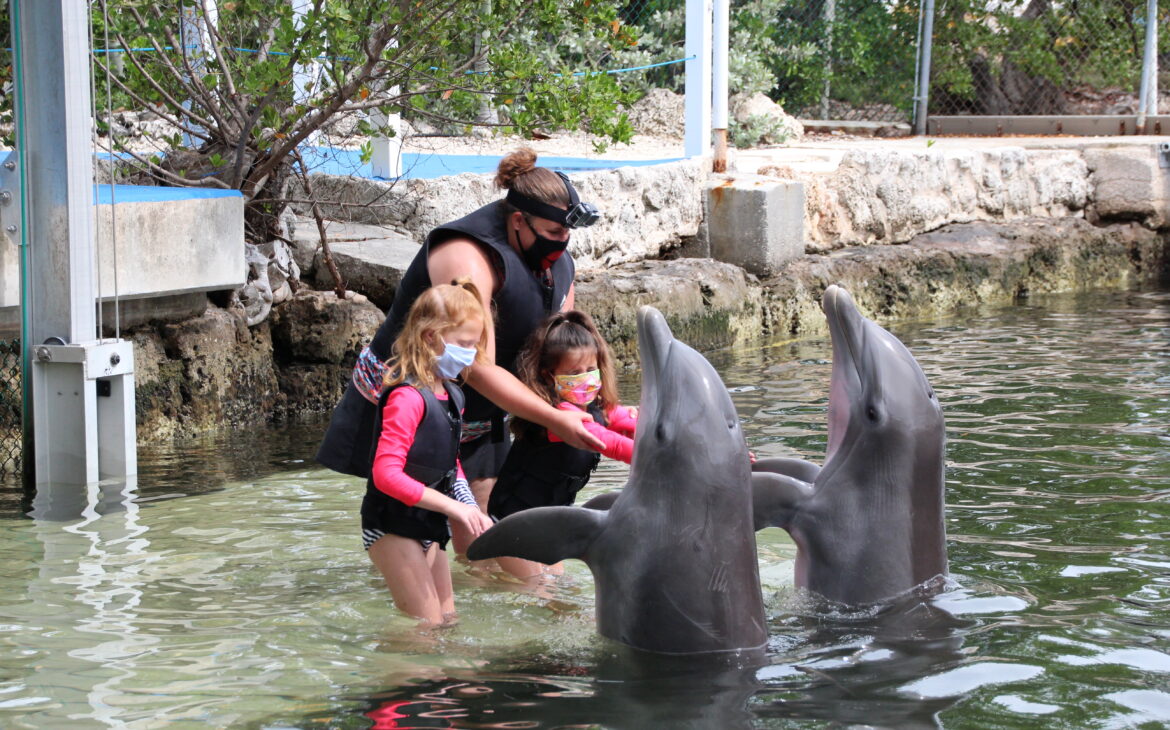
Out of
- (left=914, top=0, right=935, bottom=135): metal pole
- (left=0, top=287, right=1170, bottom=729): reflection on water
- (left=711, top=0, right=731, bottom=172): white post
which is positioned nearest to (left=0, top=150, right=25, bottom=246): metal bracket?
(left=0, top=287, right=1170, bottom=729): reflection on water

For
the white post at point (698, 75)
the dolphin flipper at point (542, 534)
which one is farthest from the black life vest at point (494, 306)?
the white post at point (698, 75)

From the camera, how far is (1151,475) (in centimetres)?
574

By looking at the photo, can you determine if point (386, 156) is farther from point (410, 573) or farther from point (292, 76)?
point (410, 573)

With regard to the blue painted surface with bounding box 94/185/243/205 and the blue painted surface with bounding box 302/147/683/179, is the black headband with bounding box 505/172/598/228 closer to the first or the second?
the blue painted surface with bounding box 94/185/243/205

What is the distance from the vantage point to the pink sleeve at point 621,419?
4.26 metres

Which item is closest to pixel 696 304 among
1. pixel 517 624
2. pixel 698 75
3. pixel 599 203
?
pixel 599 203

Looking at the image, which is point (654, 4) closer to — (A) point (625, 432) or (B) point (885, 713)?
(A) point (625, 432)

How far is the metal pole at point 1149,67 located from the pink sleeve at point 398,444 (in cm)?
1155

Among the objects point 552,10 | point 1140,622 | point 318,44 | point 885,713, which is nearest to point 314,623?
point 885,713

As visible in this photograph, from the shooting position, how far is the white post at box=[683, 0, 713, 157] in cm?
984

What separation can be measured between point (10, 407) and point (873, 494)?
395 cm

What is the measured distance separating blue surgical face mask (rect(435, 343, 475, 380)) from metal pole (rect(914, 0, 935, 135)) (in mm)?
10845

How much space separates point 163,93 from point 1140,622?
525 cm

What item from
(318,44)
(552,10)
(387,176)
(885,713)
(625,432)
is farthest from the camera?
(387,176)
